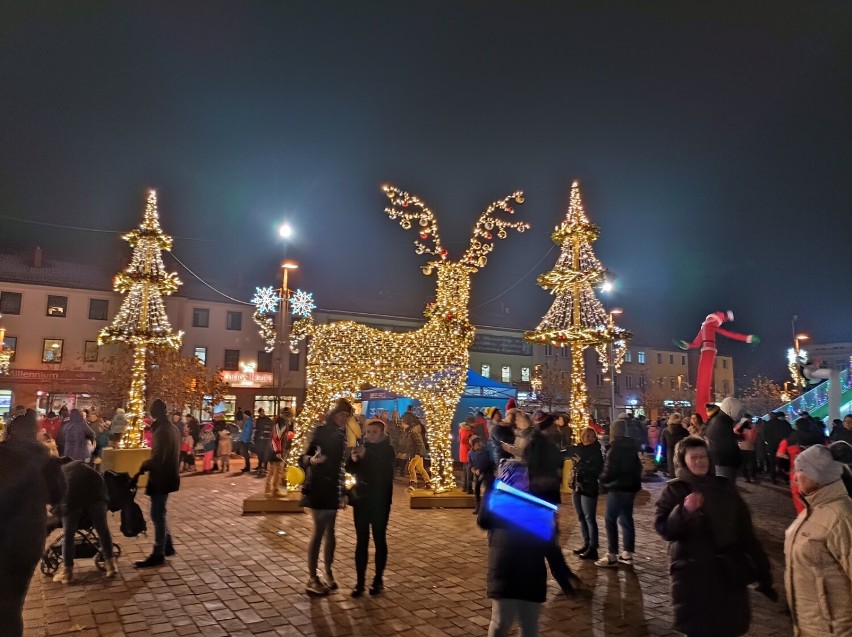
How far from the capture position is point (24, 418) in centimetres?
462

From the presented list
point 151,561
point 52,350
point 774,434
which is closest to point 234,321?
point 52,350

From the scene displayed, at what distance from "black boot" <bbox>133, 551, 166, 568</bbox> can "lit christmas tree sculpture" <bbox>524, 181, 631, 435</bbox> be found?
31.1 ft

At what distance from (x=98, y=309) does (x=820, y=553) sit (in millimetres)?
41677

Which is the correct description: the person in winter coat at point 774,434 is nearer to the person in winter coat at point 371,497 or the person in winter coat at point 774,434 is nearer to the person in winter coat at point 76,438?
the person in winter coat at point 371,497

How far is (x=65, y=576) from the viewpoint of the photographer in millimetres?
6371

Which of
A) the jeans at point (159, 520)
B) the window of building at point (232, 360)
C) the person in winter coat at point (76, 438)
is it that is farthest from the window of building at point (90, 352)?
the jeans at point (159, 520)

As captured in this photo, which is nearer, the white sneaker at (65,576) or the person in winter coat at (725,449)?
the white sneaker at (65,576)

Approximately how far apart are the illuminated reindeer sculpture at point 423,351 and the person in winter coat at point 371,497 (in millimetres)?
4680

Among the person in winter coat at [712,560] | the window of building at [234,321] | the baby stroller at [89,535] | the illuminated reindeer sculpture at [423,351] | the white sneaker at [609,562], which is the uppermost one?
the window of building at [234,321]

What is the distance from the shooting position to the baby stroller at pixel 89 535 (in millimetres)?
6648

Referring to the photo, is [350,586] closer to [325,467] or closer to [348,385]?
[325,467]

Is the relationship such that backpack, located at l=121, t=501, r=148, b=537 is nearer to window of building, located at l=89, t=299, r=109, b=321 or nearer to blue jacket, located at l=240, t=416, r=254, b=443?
blue jacket, located at l=240, t=416, r=254, b=443

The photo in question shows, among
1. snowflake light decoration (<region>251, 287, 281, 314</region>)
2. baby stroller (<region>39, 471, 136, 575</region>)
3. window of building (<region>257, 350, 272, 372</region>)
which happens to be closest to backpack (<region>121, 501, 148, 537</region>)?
baby stroller (<region>39, 471, 136, 575</region>)

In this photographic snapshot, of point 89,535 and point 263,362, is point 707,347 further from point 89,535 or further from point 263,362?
point 263,362
